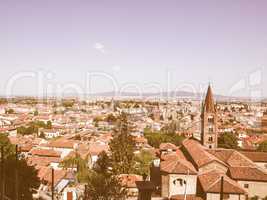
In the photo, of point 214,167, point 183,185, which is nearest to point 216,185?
point 183,185

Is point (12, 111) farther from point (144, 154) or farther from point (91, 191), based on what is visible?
point (91, 191)

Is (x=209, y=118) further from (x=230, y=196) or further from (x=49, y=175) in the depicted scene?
(x=49, y=175)

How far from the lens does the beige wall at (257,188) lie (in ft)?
85.6

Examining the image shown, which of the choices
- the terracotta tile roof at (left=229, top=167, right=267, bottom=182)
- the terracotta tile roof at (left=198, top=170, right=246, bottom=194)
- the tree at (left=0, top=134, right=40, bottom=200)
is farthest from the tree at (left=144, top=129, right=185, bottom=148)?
the tree at (left=0, top=134, right=40, bottom=200)

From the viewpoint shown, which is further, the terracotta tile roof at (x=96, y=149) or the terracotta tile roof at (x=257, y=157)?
the terracotta tile roof at (x=96, y=149)

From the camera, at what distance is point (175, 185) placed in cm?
2514

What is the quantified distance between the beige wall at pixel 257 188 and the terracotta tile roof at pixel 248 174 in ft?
1.45

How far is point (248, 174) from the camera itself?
26406 millimetres

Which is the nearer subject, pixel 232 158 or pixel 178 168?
pixel 178 168

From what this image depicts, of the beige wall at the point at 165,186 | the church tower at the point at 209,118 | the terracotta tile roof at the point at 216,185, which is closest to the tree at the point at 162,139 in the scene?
the church tower at the point at 209,118

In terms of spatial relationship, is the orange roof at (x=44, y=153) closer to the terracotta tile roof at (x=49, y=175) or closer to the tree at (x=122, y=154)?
the terracotta tile roof at (x=49, y=175)

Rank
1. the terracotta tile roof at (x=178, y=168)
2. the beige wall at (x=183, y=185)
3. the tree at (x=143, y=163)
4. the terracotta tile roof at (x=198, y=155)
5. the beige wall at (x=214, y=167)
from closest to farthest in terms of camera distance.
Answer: the beige wall at (x=183, y=185) < the terracotta tile roof at (x=178, y=168) < the beige wall at (x=214, y=167) < the terracotta tile roof at (x=198, y=155) < the tree at (x=143, y=163)

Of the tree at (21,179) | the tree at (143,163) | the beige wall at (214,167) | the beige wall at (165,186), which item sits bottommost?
the tree at (143,163)

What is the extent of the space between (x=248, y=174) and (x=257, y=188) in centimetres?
152
